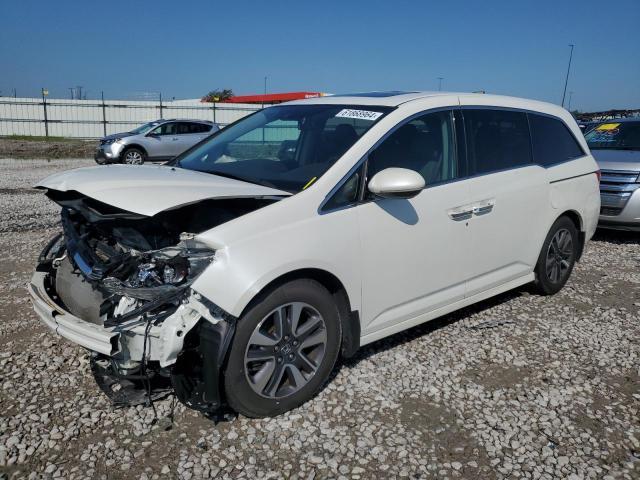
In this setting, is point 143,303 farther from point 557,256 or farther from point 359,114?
point 557,256

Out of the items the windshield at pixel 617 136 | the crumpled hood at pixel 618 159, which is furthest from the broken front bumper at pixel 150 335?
the windshield at pixel 617 136

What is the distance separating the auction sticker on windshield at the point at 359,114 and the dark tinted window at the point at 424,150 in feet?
0.59

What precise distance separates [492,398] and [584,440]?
1.85 feet

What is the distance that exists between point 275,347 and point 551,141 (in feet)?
11.2

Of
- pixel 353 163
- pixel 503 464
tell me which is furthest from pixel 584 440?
pixel 353 163

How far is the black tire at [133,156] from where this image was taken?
57.6ft

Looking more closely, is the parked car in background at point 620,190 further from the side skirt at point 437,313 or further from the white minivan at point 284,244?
the white minivan at point 284,244

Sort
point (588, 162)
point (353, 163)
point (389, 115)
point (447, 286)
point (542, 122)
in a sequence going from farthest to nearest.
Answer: point (588, 162) → point (542, 122) → point (447, 286) → point (389, 115) → point (353, 163)

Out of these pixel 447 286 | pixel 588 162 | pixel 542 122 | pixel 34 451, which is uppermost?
pixel 542 122

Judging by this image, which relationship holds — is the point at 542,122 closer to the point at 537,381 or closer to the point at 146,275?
the point at 537,381

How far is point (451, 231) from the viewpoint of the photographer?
3.76 meters

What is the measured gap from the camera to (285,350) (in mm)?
3020

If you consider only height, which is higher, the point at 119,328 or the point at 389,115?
the point at 389,115

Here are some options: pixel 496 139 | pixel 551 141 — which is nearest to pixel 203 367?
pixel 496 139
